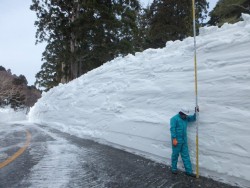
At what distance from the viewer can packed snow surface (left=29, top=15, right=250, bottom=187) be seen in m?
5.77

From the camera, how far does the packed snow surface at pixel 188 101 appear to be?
577cm

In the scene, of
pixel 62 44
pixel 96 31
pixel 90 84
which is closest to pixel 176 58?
pixel 90 84

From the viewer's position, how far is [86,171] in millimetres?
6258

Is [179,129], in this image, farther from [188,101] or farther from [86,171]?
[86,171]

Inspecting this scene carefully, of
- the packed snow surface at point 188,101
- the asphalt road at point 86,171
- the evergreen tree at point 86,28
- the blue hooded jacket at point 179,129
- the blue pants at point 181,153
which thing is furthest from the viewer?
the evergreen tree at point 86,28

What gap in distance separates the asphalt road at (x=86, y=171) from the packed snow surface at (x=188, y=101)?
0.44 meters

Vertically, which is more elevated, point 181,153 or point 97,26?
point 97,26

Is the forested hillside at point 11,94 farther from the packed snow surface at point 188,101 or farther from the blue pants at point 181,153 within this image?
the blue pants at point 181,153

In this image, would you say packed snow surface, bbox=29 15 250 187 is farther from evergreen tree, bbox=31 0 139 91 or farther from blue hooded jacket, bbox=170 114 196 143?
evergreen tree, bbox=31 0 139 91

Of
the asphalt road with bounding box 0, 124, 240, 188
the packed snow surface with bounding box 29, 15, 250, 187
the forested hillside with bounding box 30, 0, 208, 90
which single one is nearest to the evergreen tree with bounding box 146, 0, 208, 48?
the forested hillside with bounding box 30, 0, 208, 90

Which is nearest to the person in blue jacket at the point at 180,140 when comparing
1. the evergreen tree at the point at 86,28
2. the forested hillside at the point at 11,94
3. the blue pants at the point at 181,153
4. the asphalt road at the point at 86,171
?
the blue pants at the point at 181,153

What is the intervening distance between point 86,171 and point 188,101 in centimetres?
278

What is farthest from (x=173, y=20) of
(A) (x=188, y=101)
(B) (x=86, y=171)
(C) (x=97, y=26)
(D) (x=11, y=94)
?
(D) (x=11, y=94)

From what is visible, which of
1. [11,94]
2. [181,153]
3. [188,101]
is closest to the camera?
[181,153]
